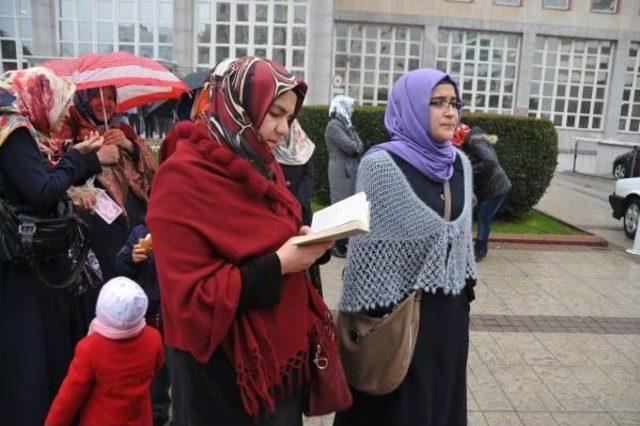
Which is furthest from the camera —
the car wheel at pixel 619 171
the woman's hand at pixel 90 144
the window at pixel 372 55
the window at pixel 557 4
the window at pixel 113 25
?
the window at pixel 557 4

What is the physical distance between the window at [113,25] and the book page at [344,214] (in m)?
22.4

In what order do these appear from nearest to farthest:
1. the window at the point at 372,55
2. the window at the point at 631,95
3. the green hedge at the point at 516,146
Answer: the green hedge at the point at 516,146, the window at the point at 372,55, the window at the point at 631,95

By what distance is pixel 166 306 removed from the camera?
1.68 metres

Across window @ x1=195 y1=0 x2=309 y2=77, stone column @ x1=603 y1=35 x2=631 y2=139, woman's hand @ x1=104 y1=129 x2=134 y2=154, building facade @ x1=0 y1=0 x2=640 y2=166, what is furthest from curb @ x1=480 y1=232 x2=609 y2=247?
stone column @ x1=603 y1=35 x2=631 y2=139

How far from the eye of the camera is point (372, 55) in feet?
82.5

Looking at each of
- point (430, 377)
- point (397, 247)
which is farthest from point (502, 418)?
point (397, 247)

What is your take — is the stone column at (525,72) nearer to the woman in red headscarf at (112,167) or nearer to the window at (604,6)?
the window at (604,6)

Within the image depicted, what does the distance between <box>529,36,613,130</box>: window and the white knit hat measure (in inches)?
1040

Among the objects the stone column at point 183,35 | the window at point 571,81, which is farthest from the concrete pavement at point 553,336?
A: the window at point 571,81

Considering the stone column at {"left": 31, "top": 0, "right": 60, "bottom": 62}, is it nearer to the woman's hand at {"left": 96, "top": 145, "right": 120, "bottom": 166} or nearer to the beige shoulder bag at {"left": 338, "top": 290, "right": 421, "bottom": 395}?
the woman's hand at {"left": 96, "top": 145, "right": 120, "bottom": 166}

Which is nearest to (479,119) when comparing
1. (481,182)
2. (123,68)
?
(481,182)

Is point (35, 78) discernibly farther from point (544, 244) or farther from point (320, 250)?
point (544, 244)

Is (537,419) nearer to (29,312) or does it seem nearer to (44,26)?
(29,312)

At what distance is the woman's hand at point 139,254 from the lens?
2.66m
